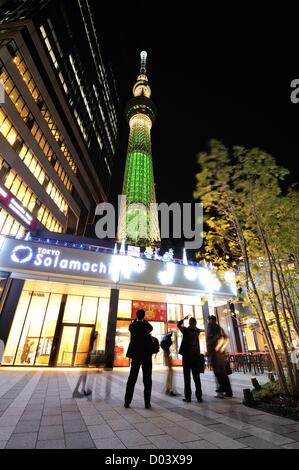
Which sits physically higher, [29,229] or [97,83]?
[97,83]

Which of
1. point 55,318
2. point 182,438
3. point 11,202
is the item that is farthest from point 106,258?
point 182,438

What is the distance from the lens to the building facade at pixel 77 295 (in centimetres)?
1246

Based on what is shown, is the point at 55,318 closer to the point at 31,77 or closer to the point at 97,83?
the point at 31,77

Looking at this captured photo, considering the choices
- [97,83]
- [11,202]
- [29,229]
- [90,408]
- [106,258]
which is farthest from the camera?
[97,83]

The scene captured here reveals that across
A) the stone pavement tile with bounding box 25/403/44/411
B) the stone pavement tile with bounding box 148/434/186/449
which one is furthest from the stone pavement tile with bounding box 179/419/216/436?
the stone pavement tile with bounding box 25/403/44/411

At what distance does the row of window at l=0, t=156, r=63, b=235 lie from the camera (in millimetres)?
18200

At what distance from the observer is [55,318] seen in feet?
46.4

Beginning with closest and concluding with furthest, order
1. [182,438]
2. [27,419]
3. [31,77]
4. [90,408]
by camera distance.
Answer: [182,438], [27,419], [90,408], [31,77]

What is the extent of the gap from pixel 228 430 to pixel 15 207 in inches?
711

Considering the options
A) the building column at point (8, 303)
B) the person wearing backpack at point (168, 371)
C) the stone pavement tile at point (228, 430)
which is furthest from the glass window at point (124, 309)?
the stone pavement tile at point (228, 430)

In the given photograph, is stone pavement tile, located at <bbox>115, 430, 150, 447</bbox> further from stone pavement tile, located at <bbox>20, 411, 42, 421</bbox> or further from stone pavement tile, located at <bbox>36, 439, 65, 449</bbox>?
stone pavement tile, located at <bbox>20, 411, 42, 421</bbox>

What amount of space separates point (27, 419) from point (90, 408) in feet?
4.12

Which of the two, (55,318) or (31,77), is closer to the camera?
(55,318)
